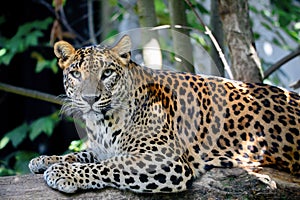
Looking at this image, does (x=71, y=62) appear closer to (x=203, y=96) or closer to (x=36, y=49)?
(x=203, y=96)

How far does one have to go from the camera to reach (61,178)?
623cm

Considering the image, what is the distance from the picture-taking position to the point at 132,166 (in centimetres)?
627

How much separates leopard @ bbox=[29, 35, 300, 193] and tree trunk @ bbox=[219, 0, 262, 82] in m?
1.08

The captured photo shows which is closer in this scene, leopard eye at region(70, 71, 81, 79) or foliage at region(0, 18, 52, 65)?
leopard eye at region(70, 71, 81, 79)

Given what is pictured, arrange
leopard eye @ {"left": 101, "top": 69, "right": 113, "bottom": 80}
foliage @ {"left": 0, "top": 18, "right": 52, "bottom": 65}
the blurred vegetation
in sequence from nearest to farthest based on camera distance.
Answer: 1. leopard eye @ {"left": 101, "top": 69, "right": 113, "bottom": 80}
2. the blurred vegetation
3. foliage @ {"left": 0, "top": 18, "right": 52, "bottom": 65}

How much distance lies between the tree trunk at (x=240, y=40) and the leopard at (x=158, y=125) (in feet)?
3.56

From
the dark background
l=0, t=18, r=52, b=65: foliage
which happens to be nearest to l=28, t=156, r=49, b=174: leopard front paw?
l=0, t=18, r=52, b=65: foliage

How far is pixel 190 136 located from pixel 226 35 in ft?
6.68

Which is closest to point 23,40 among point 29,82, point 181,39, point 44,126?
point 44,126

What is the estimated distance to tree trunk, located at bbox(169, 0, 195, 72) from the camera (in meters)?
8.88

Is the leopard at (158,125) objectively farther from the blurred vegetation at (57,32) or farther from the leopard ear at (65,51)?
the blurred vegetation at (57,32)

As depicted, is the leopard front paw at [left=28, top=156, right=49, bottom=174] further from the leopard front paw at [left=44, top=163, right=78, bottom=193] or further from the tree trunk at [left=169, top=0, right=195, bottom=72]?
the tree trunk at [left=169, top=0, right=195, bottom=72]

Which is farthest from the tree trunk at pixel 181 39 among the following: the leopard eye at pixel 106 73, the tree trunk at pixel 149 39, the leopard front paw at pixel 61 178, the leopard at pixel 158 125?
the leopard front paw at pixel 61 178

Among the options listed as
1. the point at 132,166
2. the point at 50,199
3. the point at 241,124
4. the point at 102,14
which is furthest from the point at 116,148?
the point at 102,14
